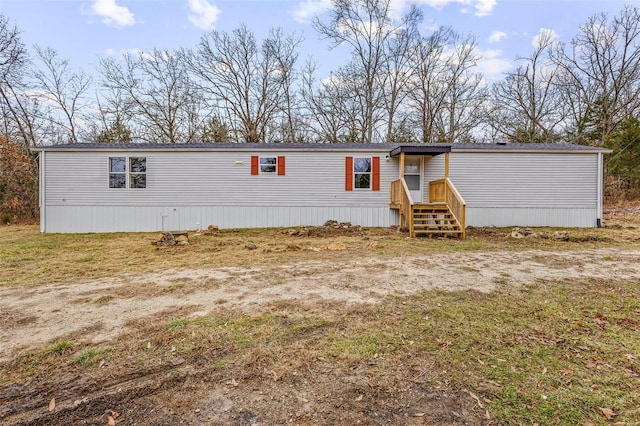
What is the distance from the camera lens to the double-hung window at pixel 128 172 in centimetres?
1077

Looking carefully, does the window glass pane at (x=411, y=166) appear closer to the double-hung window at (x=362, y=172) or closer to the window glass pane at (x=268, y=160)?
the double-hung window at (x=362, y=172)

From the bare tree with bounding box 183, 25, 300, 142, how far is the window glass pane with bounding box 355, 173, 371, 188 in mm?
10723

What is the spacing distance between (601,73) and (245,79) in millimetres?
23291

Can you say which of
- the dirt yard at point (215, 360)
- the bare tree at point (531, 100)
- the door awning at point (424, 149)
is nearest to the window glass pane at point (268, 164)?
the door awning at point (424, 149)

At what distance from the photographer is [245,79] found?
67.5ft

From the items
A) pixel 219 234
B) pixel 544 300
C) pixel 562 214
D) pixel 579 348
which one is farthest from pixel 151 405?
pixel 562 214

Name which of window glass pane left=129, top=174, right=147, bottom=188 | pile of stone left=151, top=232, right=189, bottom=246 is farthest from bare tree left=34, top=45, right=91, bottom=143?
pile of stone left=151, top=232, right=189, bottom=246

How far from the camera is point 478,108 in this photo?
2075 centimetres

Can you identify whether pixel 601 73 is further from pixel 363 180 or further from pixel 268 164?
pixel 268 164

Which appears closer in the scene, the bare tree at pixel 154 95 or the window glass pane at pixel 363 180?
the window glass pane at pixel 363 180

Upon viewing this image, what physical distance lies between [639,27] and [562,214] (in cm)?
1780

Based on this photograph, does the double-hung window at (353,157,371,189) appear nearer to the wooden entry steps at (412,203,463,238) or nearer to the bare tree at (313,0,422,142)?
the wooden entry steps at (412,203,463,238)

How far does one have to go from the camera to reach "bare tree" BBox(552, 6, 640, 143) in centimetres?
1933

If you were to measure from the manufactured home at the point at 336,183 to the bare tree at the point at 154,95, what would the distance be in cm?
969
